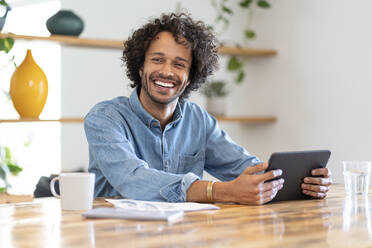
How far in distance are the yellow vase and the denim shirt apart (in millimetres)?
1015

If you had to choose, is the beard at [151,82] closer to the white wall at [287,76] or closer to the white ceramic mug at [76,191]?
the white ceramic mug at [76,191]

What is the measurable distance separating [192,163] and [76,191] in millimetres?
770

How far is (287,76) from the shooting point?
387cm

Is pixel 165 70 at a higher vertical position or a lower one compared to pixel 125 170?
higher

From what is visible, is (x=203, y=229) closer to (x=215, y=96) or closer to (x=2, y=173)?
(x=2, y=173)

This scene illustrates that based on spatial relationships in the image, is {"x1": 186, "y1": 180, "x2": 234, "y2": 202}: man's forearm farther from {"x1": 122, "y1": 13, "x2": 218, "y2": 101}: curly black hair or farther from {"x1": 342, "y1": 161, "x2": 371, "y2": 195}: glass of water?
{"x1": 122, "y1": 13, "x2": 218, "y2": 101}: curly black hair

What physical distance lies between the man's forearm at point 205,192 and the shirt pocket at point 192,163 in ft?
1.52

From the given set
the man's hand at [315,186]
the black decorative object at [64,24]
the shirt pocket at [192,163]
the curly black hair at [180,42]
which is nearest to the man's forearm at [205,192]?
the man's hand at [315,186]

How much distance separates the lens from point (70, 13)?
320 cm

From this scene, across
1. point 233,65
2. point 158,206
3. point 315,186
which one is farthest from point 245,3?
point 158,206

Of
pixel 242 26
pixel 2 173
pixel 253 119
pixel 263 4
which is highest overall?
pixel 263 4

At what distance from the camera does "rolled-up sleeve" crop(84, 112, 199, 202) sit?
1.68 m

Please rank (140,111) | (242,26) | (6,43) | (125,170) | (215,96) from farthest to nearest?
(242,26)
(215,96)
(6,43)
(140,111)
(125,170)

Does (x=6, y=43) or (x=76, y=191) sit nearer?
(x=76, y=191)
